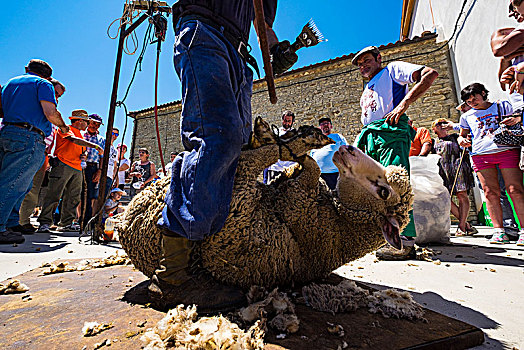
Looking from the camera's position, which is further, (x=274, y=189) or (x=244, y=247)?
(x=274, y=189)

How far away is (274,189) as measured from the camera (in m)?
1.53

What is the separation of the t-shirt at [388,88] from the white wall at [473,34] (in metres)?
3.68

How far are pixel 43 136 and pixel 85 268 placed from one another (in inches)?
94.1

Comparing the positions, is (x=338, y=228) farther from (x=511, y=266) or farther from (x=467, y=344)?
(x=511, y=266)

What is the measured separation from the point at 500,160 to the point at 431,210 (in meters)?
1.43

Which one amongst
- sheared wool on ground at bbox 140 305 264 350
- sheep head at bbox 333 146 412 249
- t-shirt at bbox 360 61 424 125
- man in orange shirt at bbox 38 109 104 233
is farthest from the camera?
man in orange shirt at bbox 38 109 104 233

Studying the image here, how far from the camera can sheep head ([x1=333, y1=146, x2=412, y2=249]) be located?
144 centimetres

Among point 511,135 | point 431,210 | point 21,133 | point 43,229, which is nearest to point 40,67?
point 21,133

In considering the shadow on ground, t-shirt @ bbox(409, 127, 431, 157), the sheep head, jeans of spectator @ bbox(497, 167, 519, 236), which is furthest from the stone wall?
the sheep head

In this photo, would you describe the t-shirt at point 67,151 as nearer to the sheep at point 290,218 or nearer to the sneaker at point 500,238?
the sheep at point 290,218

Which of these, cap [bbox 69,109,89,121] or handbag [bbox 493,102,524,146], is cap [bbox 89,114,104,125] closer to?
cap [bbox 69,109,89,121]

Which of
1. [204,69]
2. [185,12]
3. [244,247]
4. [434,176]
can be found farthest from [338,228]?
[434,176]

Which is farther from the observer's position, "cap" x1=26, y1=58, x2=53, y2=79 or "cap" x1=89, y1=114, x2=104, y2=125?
"cap" x1=89, y1=114, x2=104, y2=125

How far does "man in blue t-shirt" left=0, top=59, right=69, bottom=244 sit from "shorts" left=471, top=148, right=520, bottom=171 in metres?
5.86
